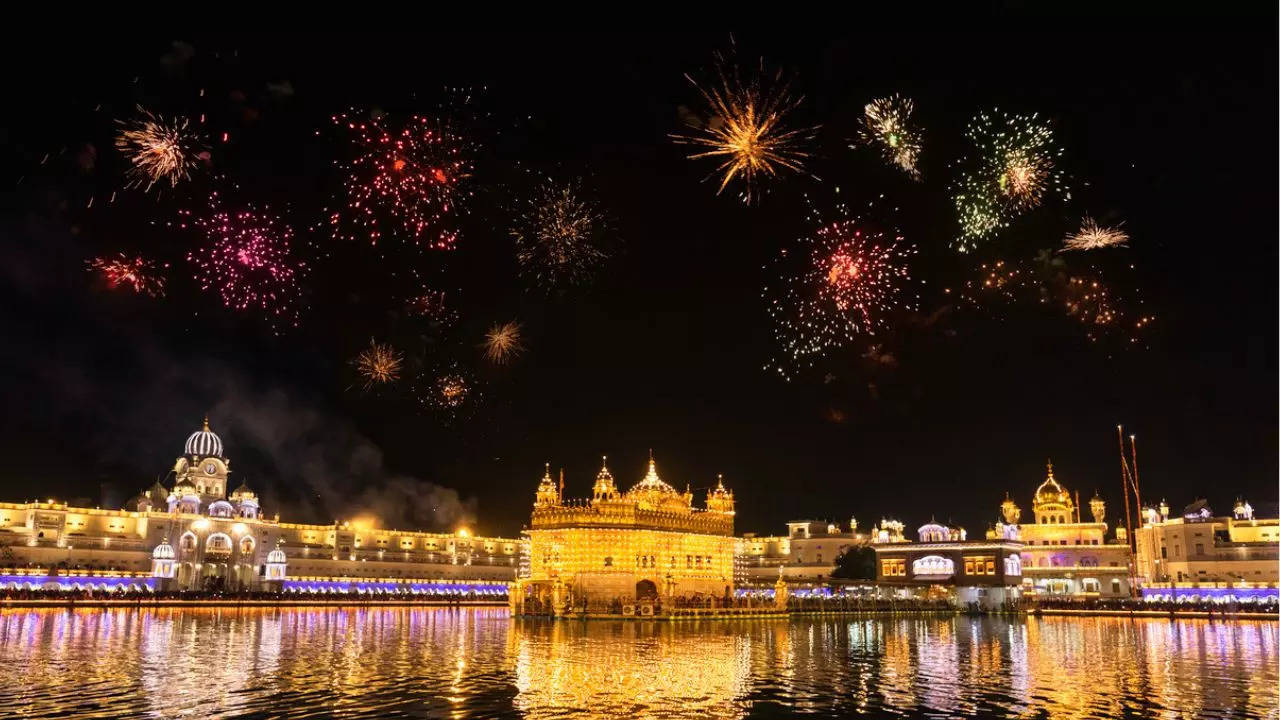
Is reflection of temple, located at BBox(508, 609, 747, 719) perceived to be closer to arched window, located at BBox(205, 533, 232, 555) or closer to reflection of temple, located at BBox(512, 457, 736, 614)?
reflection of temple, located at BBox(512, 457, 736, 614)

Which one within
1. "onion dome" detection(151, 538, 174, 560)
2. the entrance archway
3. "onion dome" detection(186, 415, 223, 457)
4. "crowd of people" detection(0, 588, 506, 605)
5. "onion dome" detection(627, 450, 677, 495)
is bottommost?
"crowd of people" detection(0, 588, 506, 605)

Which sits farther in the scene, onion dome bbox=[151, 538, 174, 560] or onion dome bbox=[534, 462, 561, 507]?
onion dome bbox=[151, 538, 174, 560]

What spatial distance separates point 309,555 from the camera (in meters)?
119

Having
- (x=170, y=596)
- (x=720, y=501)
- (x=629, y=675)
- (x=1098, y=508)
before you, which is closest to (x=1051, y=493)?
(x=1098, y=508)

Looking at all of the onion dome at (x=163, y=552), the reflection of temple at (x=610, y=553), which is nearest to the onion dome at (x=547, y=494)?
the reflection of temple at (x=610, y=553)

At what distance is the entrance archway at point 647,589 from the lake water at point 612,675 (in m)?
19.4

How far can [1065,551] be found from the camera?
106250mm

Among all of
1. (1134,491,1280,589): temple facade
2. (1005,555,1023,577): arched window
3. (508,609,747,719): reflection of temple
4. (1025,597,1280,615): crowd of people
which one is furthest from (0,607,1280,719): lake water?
(1134,491,1280,589): temple facade

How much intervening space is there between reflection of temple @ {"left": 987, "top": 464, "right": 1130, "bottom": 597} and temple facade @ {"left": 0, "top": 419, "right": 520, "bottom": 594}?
64.1 m

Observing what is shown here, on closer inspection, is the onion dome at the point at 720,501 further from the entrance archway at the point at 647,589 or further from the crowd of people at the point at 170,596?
the crowd of people at the point at 170,596

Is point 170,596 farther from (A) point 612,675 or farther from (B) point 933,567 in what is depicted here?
(B) point 933,567

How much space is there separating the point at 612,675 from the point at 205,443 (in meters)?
108

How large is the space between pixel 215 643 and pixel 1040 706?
26322 mm

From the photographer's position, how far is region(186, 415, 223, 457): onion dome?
11956 cm
